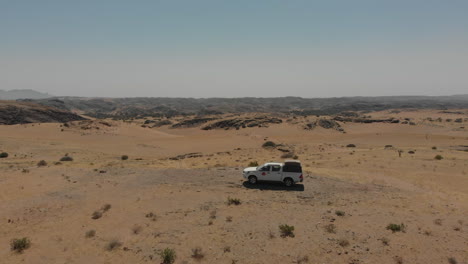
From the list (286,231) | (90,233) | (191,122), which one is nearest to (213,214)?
(286,231)

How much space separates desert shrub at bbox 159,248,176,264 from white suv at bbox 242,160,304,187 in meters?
10.5

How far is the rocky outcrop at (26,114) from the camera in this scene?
75.7 meters

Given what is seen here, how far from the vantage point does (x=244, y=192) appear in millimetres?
18703

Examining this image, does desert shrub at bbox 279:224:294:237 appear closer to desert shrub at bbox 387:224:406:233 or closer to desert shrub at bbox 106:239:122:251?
desert shrub at bbox 387:224:406:233

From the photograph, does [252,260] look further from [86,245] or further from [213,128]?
[213,128]

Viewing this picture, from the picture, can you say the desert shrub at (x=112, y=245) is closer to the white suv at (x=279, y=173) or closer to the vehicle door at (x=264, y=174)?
the white suv at (x=279, y=173)

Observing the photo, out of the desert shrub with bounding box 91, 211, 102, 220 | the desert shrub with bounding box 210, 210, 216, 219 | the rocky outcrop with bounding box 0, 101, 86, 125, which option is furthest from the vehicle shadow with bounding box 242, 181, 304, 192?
the rocky outcrop with bounding box 0, 101, 86, 125

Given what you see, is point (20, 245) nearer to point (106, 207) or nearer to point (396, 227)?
point (106, 207)

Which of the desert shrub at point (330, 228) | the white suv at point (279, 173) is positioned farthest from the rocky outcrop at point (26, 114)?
the desert shrub at point (330, 228)

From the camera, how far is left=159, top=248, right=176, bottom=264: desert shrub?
10.3 m

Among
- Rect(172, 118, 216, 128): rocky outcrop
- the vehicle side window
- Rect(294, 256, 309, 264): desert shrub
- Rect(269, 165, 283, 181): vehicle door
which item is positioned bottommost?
Rect(172, 118, 216, 128): rocky outcrop

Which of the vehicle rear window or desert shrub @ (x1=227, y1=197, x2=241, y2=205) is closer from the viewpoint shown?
desert shrub @ (x1=227, y1=197, x2=241, y2=205)

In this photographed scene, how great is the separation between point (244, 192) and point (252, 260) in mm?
8264

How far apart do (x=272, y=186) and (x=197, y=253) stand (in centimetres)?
1026
